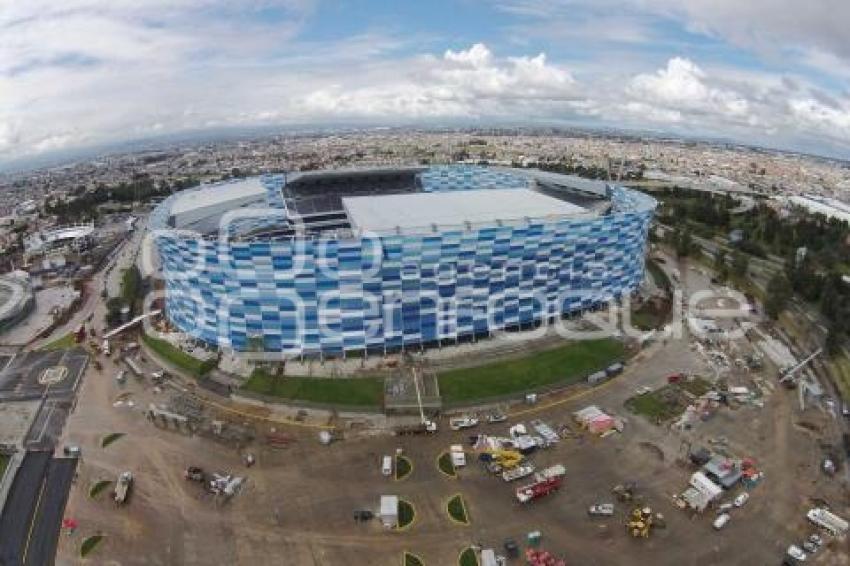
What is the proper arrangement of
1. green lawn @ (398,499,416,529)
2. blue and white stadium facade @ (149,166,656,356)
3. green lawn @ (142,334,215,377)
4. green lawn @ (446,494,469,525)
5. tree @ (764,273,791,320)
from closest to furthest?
green lawn @ (398,499,416,529), green lawn @ (446,494,469,525), blue and white stadium facade @ (149,166,656,356), green lawn @ (142,334,215,377), tree @ (764,273,791,320)

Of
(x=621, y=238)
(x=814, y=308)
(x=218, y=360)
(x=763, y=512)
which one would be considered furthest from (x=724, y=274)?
(x=218, y=360)

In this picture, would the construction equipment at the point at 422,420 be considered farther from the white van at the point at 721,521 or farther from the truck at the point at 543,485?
the white van at the point at 721,521

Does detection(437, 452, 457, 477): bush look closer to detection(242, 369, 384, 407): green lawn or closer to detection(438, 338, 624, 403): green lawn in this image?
detection(438, 338, 624, 403): green lawn

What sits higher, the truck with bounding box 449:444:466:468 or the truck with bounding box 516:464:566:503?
the truck with bounding box 449:444:466:468

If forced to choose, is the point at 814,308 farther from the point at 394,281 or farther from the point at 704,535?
the point at 394,281

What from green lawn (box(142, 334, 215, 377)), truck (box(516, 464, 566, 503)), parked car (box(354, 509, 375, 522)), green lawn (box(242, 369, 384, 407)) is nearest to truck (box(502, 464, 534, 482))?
truck (box(516, 464, 566, 503))

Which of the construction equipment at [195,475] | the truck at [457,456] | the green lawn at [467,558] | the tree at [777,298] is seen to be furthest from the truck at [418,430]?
the tree at [777,298]
